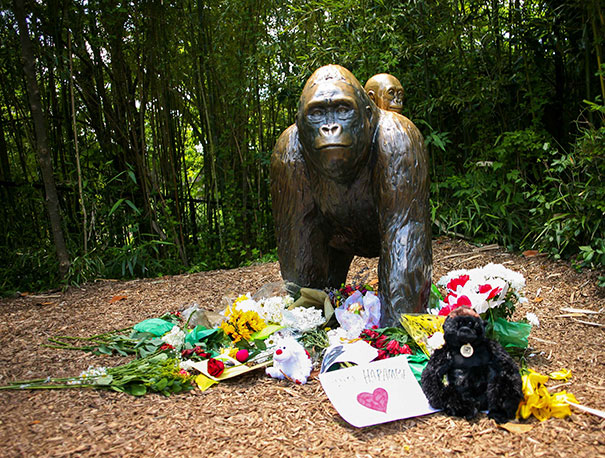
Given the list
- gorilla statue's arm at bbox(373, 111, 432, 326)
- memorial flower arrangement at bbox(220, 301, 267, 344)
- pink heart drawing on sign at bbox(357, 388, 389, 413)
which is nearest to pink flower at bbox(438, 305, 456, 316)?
gorilla statue's arm at bbox(373, 111, 432, 326)

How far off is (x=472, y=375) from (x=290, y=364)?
74 centimetres

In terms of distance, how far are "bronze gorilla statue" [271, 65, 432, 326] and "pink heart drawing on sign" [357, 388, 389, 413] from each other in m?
0.49

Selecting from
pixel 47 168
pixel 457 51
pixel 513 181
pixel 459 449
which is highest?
pixel 457 51

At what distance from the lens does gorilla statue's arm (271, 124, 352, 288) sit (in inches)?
99.4

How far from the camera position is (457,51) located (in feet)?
16.0

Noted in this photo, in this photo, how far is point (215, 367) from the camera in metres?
2.10

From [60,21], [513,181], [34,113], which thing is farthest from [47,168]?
[513,181]

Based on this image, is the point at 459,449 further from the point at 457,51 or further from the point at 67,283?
the point at 457,51

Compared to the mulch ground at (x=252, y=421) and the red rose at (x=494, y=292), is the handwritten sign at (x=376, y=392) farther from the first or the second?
the red rose at (x=494, y=292)

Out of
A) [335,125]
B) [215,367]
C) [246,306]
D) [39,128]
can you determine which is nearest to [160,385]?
[215,367]

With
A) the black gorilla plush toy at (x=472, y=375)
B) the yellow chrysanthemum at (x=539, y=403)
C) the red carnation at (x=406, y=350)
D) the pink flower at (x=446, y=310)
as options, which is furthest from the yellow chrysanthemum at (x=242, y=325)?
the yellow chrysanthemum at (x=539, y=403)

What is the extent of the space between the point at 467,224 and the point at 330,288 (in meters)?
2.30

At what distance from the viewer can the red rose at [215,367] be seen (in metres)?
2.10

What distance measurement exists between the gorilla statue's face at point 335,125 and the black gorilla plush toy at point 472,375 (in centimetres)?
84
